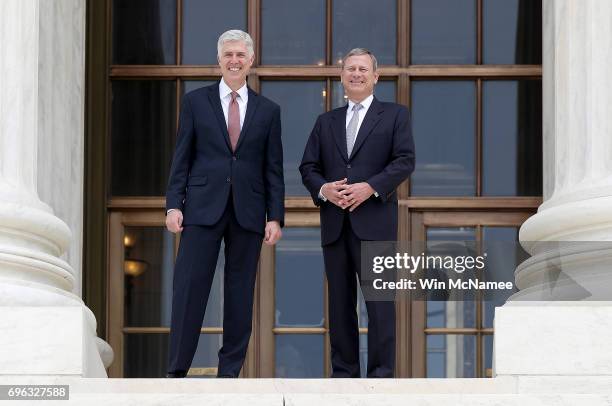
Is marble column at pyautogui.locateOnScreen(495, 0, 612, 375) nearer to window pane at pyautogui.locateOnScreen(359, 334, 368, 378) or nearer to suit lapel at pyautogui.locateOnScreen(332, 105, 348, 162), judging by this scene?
suit lapel at pyautogui.locateOnScreen(332, 105, 348, 162)

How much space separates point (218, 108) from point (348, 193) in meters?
0.99

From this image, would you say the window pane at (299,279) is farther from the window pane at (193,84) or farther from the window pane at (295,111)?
the window pane at (193,84)

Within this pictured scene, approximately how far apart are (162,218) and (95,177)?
24.5 inches

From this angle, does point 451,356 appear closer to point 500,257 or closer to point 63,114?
point 500,257

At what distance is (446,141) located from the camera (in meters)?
13.4

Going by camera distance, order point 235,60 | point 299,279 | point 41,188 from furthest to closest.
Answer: point 299,279 < point 41,188 < point 235,60

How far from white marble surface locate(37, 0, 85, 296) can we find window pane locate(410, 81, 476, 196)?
2.72 meters

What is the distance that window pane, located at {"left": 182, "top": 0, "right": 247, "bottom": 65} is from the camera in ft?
44.5

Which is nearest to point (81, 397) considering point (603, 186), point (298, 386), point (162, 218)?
point (298, 386)

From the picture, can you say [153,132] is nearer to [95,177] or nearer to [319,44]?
A: [95,177]

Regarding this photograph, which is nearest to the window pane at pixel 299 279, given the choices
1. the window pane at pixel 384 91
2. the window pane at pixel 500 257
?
the window pane at pixel 384 91

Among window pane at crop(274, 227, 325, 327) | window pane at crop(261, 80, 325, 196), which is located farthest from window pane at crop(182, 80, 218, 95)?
window pane at crop(274, 227, 325, 327)

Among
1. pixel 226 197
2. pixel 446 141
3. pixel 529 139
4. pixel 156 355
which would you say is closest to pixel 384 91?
pixel 446 141

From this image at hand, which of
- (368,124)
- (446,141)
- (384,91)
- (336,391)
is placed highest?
(384,91)
